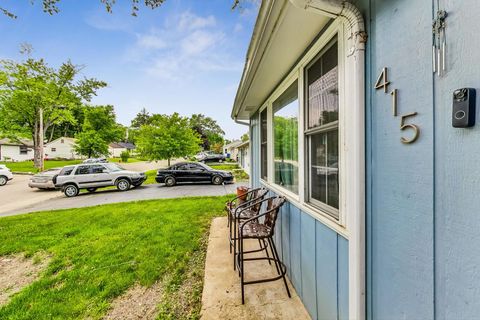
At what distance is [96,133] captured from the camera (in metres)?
21.9

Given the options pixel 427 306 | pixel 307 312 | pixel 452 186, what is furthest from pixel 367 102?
pixel 307 312

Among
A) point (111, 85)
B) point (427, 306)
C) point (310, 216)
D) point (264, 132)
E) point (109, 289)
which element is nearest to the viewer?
point (427, 306)

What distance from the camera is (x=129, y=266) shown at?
325 cm

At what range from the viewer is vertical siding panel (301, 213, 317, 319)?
199cm

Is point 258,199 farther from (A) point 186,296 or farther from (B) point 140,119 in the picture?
(B) point 140,119

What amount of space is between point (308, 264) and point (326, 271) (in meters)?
0.39

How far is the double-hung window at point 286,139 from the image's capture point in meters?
2.55

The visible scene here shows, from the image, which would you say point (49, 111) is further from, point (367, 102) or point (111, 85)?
point (367, 102)

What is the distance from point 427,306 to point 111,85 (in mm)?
29647

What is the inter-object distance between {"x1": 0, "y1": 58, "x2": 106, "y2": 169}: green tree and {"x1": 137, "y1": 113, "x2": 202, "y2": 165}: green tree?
379 inches

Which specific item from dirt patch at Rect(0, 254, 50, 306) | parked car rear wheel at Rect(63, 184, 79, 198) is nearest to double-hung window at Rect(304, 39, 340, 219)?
dirt patch at Rect(0, 254, 50, 306)

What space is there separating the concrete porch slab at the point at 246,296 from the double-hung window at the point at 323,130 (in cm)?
115

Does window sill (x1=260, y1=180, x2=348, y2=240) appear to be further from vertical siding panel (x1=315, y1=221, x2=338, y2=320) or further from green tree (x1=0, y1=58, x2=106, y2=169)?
green tree (x1=0, y1=58, x2=106, y2=169)

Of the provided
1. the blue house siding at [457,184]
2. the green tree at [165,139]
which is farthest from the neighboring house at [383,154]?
the green tree at [165,139]
